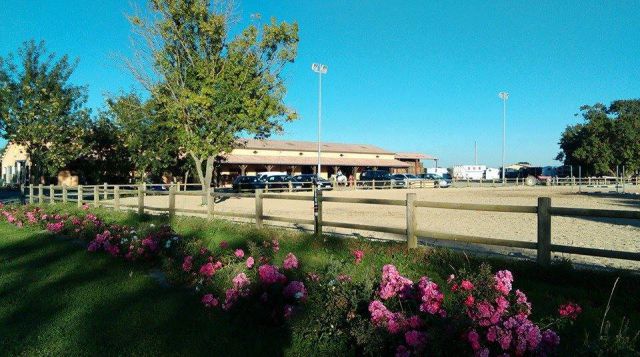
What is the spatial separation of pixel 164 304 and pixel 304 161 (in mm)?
49538

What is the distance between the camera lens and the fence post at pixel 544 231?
593cm

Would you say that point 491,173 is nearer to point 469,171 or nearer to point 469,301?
point 469,171

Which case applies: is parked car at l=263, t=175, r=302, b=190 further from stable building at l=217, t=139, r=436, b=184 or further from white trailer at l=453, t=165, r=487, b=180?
white trailer at l=453, t=165, r=487, b=180

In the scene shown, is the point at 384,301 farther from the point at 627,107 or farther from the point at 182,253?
the point at 627,107

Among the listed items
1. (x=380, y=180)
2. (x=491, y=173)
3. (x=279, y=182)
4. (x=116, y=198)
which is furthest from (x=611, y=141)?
(x=116, y=198)

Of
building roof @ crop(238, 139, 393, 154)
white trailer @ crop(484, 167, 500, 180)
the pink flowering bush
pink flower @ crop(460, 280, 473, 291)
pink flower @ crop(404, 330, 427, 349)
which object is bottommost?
pink flower @ crop(404, 330, 427, 349)

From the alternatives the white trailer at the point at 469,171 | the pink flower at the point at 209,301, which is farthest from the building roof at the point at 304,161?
the pink flower at the point at 209,301

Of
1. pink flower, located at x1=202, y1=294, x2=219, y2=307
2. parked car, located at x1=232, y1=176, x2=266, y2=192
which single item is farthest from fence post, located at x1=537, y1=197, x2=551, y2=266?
parked car, located at x1=232, y1=176, x2=266, y2=192

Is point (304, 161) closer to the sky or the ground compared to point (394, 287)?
closer to the sky

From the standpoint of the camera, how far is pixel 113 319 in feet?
15.9

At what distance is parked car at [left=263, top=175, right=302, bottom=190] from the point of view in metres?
36.1

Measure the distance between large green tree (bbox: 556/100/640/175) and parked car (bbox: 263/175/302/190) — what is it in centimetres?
4374

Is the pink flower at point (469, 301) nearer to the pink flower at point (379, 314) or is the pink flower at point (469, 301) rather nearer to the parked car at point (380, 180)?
the pink flower at point (379, 314)

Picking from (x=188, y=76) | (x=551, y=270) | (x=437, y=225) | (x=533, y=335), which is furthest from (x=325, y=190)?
(x=533, y=335)
